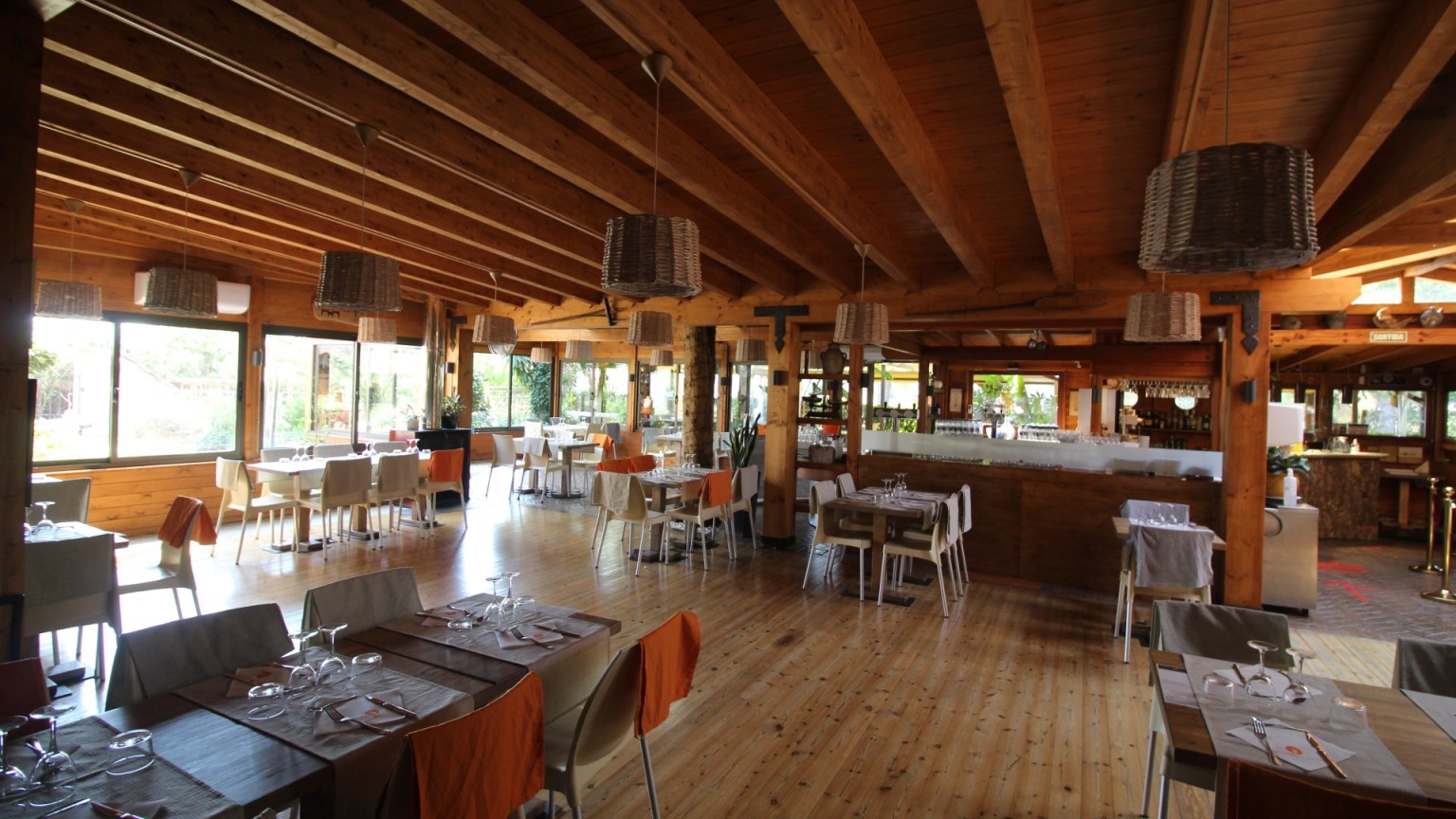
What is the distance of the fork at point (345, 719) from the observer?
6.26 ft

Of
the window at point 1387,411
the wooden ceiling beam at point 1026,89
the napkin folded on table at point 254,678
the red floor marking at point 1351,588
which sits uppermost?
the wooden ceiling beam at point 1026,89

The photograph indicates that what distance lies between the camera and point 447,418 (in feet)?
31.7

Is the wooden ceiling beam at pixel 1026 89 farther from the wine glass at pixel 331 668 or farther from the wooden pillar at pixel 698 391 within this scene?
the wooden pillar at pixel 698 391

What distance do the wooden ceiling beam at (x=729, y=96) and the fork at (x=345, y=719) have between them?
94.4 inches

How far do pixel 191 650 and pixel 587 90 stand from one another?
107 inches

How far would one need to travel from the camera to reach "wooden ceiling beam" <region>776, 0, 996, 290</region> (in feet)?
8.08

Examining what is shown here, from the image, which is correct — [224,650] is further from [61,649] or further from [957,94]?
[957,94]

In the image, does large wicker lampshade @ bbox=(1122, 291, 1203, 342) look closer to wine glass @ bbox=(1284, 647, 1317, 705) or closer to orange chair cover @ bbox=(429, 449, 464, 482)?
wine glass @ bbox=(1284, 647, 1317, 705)

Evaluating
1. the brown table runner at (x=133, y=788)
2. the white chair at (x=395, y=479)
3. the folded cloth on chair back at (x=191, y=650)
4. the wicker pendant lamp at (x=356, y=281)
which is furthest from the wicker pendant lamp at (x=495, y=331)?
the brown table runner at (x=133, y=788)

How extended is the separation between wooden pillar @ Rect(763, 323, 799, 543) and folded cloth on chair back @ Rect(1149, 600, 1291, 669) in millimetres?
4946

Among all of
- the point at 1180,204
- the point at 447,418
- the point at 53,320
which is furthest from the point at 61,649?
the point at 1180,204

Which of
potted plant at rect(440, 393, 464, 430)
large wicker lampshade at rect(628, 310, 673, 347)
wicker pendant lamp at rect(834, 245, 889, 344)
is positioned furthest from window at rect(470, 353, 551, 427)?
wicker pendant lamp at rect(834, 245, 889, 344)

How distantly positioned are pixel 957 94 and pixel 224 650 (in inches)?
151

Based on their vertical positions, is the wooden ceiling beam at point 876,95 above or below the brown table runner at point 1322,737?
above
